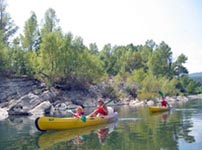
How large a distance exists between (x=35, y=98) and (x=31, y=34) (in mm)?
22709

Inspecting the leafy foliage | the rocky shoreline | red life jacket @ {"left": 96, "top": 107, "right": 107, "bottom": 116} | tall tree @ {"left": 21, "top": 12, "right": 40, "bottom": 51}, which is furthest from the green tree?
red life jacket @ {"left": 96, "top": 107, "right": 107, "bottom": 116}

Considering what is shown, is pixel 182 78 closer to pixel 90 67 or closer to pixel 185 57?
pixel 185 57

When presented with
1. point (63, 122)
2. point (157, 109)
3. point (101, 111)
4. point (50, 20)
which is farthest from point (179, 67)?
point (63, 122)

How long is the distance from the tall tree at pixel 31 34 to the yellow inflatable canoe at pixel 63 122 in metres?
38.1

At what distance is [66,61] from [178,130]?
3549cm

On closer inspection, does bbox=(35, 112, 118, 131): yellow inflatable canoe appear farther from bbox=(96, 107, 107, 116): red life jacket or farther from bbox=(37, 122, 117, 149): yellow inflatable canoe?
bbox=(96, 107, 107, 116): red life jacket

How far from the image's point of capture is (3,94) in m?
47.3

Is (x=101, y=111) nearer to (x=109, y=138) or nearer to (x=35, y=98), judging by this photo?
(x=109, y=138)

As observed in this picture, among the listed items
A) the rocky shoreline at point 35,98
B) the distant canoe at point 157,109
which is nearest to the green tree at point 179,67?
the rocky shoreline at point 35,98

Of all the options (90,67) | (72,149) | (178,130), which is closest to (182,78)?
(90,67)

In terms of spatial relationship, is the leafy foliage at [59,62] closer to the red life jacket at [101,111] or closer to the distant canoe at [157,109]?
the distant canoe at [157,109]

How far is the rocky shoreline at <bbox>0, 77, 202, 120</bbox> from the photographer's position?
1479 inches

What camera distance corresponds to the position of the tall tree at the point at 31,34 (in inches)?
2387

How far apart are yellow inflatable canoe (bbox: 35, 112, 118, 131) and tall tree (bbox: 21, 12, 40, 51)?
38.1 m
